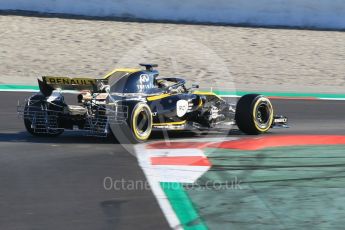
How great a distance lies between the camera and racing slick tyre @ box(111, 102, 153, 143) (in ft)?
34.4

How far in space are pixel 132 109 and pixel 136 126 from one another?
11.5 inches

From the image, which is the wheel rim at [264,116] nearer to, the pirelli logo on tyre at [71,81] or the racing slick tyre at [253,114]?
the racing slick tyre at [253,114]

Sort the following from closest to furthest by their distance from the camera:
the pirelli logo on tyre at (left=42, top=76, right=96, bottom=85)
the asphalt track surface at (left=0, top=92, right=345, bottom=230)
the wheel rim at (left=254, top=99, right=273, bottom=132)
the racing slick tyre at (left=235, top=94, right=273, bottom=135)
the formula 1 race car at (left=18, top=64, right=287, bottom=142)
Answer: the asphalt track surface at (left=0, top=92, right=345, bottom=230)
the formula 1 race car at (left=18, top=64, right=287, bottom=142)
the pirelli logo on tyre at (left=42, top=76, right=96, bottom=85)
the racing slick tyre at (left=235, top=94, right=273, bottom=135)
the wheel rim at (left=254, top=99, right=273, bottom=132)

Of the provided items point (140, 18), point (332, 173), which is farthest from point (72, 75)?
point (332, 173)

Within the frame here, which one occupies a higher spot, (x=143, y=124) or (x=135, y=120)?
(x=135, y=120)

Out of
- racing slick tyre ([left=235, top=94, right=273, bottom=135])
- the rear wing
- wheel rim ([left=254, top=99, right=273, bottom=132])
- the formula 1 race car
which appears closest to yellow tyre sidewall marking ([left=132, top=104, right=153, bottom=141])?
the formula 1 race car

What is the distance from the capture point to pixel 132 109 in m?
10.5

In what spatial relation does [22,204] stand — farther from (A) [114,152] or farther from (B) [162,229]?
(A) [114,152]

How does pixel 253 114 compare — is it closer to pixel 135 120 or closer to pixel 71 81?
pixel 135 120

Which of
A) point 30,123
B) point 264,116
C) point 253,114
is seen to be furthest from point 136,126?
point 264,116

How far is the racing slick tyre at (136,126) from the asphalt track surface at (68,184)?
0.68 ft

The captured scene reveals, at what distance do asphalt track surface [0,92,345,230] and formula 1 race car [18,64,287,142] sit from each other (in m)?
0.27

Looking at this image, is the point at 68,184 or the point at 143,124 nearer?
the point at 68,184

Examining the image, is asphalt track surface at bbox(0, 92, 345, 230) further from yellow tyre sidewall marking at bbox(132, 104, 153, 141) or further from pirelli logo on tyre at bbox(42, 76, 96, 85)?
pirelli logo on tyre at bbox(42, 76, 96, 85)
